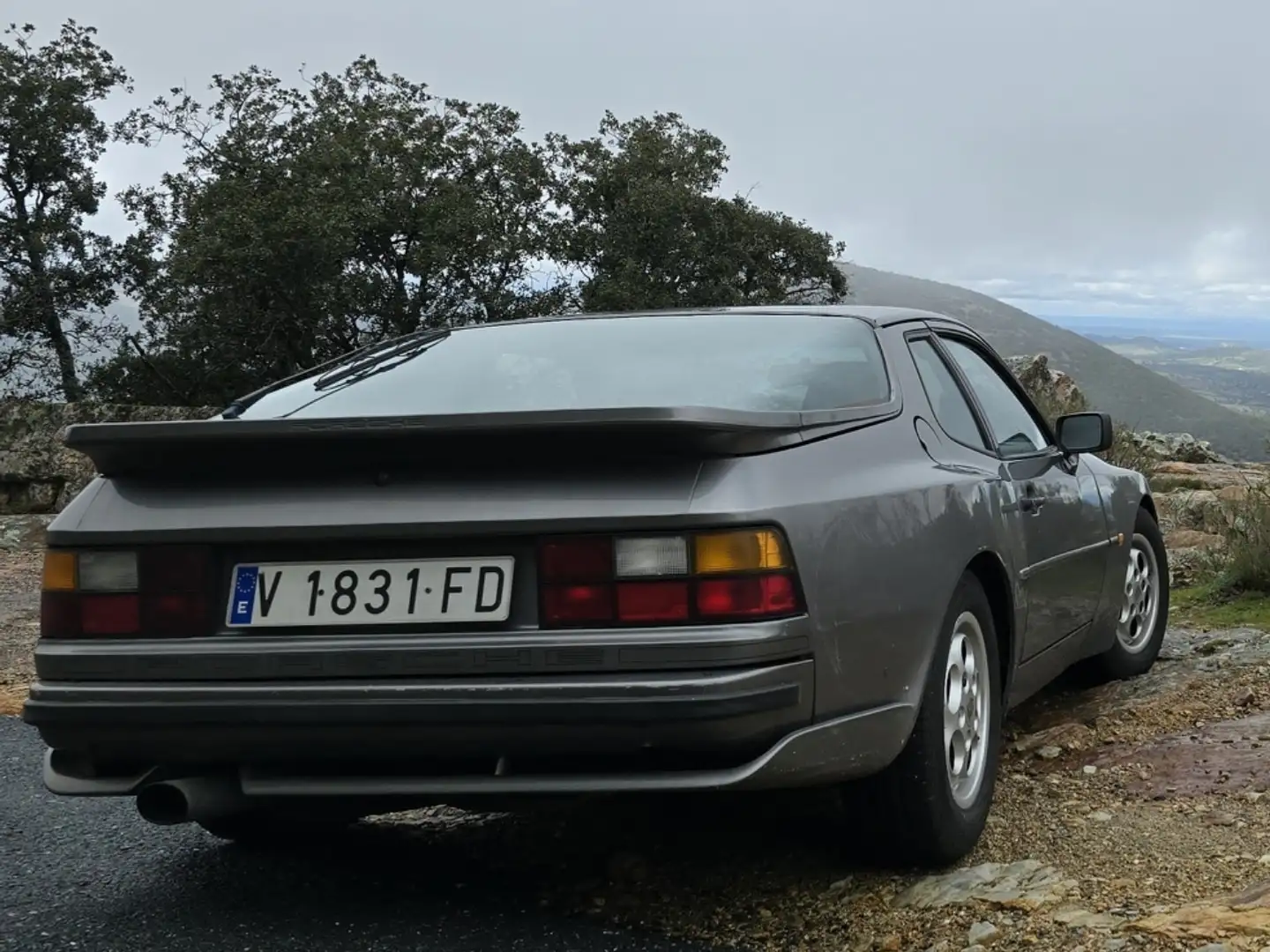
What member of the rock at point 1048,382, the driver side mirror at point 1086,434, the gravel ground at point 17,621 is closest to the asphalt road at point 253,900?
the driver side mirror at point 1086,434

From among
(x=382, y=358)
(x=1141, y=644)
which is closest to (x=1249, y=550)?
(x=1141, y=644)

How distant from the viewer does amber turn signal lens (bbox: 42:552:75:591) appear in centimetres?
284

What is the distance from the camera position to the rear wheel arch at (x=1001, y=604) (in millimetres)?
3529

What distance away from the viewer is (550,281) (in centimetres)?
2917

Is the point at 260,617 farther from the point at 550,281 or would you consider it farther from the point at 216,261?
the point at 550,281

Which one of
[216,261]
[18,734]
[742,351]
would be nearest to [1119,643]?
[742,351]

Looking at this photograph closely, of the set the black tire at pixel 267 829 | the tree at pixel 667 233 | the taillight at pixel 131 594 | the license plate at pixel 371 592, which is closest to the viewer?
the license plate at pixel 371 592

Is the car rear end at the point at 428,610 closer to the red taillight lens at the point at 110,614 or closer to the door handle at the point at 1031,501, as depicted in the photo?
the red taillight lens at the point at 110,614

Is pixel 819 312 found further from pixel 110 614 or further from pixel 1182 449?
pixel 1182 449

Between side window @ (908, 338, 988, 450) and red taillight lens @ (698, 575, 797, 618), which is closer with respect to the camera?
red taillight lens @ (698, 575, 797, 618)

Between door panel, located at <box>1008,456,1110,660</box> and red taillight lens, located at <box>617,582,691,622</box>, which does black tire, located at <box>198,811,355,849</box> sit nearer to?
red taillight lens, located at <box>617,582,691,622</box>

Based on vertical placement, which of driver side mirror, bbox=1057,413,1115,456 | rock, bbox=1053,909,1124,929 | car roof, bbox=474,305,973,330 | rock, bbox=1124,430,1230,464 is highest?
car roof, bbox=474,305,973,330

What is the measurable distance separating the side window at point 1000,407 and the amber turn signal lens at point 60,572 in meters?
2.51

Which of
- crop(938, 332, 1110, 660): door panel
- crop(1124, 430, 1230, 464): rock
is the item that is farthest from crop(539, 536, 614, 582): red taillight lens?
crop(1124, 430, 1230, 464): rock
